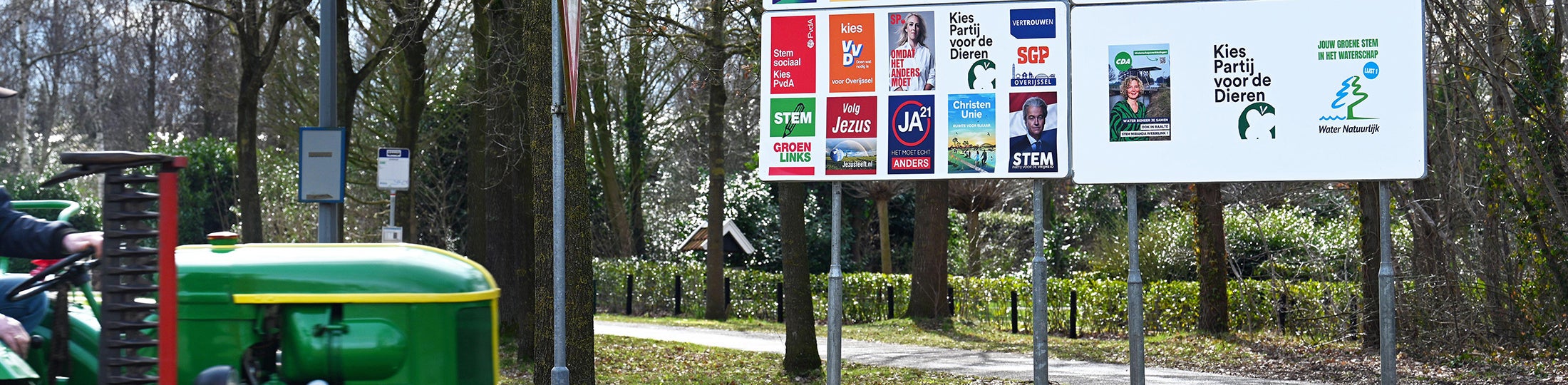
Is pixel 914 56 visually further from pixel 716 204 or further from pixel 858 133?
pixel 716 204

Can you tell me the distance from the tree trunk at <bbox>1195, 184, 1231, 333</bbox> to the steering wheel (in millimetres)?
15357

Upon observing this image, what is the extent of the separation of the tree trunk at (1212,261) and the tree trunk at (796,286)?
746cm

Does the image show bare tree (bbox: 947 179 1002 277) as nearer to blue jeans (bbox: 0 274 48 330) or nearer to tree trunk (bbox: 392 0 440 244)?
tree trunk (bbox: 392 0 440 244)

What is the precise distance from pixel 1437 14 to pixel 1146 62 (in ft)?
20.2

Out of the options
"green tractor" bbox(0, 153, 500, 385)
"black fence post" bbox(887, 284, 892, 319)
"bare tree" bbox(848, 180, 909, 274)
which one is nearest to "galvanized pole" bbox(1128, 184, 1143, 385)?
"green tractor" bbox(0, 153, 500, 385)

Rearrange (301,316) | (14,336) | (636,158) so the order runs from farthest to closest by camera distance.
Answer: (636,158) → (301,316) → (14,336)

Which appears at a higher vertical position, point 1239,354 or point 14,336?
point 14,336

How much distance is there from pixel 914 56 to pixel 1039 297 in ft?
6.02

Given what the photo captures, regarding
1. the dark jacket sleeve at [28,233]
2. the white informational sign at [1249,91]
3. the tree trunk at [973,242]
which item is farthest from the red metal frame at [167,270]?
the tree trunk at [973,242]

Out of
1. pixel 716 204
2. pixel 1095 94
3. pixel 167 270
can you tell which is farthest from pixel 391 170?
pixel 167 270

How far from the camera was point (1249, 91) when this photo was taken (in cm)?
818

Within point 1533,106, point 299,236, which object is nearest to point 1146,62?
point 1533,106

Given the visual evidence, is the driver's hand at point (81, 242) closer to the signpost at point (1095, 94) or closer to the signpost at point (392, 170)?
the signpost at point (1095, 94)

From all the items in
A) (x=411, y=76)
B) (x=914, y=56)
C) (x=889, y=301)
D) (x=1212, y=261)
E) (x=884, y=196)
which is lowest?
(x=889, y=301)
